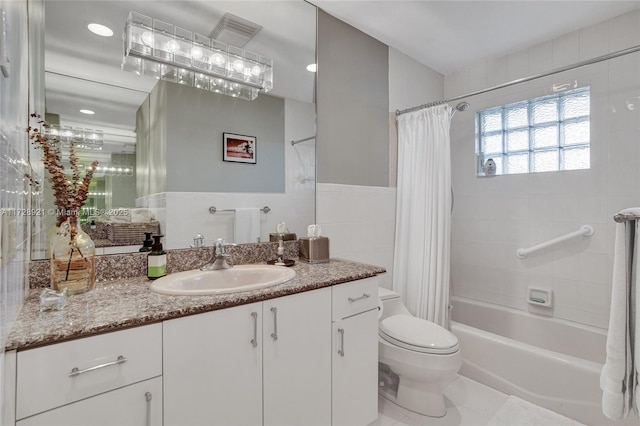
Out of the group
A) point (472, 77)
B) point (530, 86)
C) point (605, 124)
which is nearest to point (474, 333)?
point (605, 124)

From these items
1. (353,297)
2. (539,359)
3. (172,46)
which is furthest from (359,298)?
(172,46)

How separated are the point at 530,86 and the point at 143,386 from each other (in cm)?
297

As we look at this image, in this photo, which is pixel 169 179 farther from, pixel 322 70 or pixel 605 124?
pixel 605 124

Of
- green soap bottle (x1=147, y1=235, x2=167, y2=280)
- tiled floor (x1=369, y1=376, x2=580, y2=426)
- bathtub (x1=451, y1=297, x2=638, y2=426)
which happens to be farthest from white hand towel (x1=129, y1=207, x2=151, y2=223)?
bathtub (x1=451, y1=297, x2=638, y2=426)

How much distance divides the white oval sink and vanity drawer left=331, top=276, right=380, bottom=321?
0.22 meters

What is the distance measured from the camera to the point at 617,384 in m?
1.00

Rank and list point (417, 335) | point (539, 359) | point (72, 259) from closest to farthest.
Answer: point (72, 259)
point (417, 335)
point (539, 359)

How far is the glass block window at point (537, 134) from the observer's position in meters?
2.18

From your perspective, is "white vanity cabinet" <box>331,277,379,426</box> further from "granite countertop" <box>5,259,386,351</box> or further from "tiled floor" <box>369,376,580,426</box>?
"tiled floor" <box>369,376,580,426</box>

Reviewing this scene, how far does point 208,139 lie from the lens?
1546 millimetres

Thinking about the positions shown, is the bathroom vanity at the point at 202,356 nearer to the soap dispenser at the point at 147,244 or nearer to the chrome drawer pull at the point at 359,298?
the chrome drawer pull at the point at 359,298

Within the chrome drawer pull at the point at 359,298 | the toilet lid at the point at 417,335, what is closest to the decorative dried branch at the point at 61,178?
the chrome drawer pull at the point at 359,298

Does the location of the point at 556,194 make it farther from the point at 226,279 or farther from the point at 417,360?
the point at 226,279

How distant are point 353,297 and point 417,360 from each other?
22.0 inches
